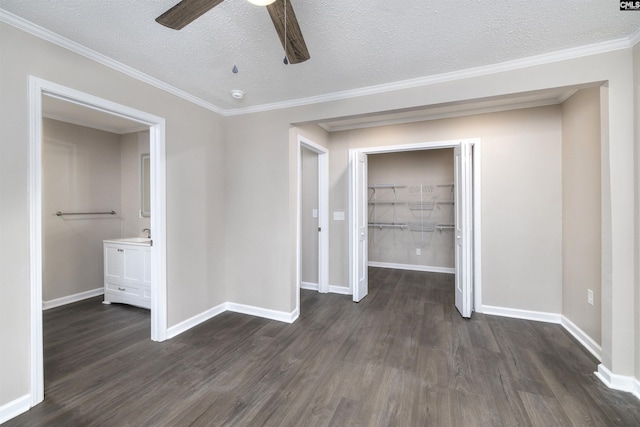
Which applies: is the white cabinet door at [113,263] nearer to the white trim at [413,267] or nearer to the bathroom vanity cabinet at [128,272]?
the bathroom vanity cabinet at [128,272]

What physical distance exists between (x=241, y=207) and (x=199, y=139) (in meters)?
0.91

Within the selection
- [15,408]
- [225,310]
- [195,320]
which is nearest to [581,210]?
[225,310]

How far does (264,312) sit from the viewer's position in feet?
11.0

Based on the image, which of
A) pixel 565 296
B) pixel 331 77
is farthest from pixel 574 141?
pixel 331 77

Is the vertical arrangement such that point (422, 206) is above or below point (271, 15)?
below

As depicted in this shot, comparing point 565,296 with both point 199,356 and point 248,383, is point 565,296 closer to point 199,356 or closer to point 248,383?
point 248,383

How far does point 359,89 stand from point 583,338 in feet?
10.5

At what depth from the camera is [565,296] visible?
305cm

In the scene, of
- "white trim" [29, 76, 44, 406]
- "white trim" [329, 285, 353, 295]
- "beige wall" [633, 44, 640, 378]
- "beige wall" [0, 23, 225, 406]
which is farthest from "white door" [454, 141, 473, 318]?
"white trim" [29, 76, 44, 406]

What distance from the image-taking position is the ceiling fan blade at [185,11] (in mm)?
1294

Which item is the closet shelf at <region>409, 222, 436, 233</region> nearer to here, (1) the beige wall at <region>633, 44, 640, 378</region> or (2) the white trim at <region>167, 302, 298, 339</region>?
(2) the white trim at <region>167, 302, 298, 339</region>

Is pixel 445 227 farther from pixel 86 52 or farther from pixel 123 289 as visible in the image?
pixel 86 52

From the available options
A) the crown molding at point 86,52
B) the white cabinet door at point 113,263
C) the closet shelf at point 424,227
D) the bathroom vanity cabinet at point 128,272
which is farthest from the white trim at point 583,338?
the white cabinet door at point 113,263

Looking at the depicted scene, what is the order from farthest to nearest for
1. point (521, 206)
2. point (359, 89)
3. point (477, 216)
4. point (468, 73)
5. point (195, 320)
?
point (477, 216) < point (521, 206) < point (195, 320) < point (359, 89) < point (468, 73)
